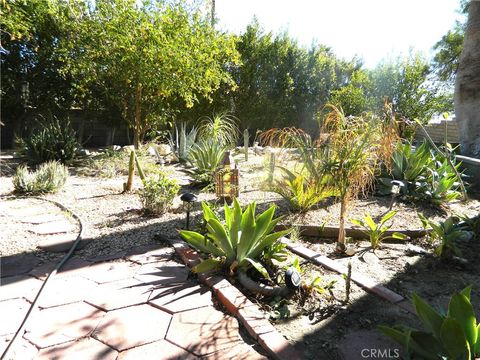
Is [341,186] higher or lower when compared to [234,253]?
higher

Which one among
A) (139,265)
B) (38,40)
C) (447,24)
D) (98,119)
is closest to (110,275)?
(139,265)

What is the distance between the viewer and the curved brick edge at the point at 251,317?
159 centimetres

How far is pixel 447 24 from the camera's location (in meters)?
13.9

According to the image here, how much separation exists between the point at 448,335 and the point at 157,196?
306 centimetres

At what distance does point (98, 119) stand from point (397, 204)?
10.3 m

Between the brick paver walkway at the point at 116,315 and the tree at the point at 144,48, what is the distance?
189 inches

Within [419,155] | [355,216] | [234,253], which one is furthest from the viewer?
[419,155]

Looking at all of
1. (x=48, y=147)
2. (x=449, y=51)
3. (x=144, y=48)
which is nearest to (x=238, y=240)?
(x=144, y=48)

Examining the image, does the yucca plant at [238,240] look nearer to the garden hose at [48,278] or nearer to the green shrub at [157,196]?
the garden hose at [48,278]

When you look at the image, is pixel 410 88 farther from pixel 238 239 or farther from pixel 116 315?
pixel 116 315

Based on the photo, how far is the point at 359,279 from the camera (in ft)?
7.59

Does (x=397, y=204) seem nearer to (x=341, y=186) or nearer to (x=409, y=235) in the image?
(x=409, y=235)

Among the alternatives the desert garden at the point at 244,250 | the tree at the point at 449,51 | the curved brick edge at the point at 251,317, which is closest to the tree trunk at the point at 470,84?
the desert garden at the point at 244,250

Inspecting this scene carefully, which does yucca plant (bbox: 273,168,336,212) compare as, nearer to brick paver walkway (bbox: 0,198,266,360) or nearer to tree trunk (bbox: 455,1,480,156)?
brick paver walkway (bbox: 0,198,266,360)
